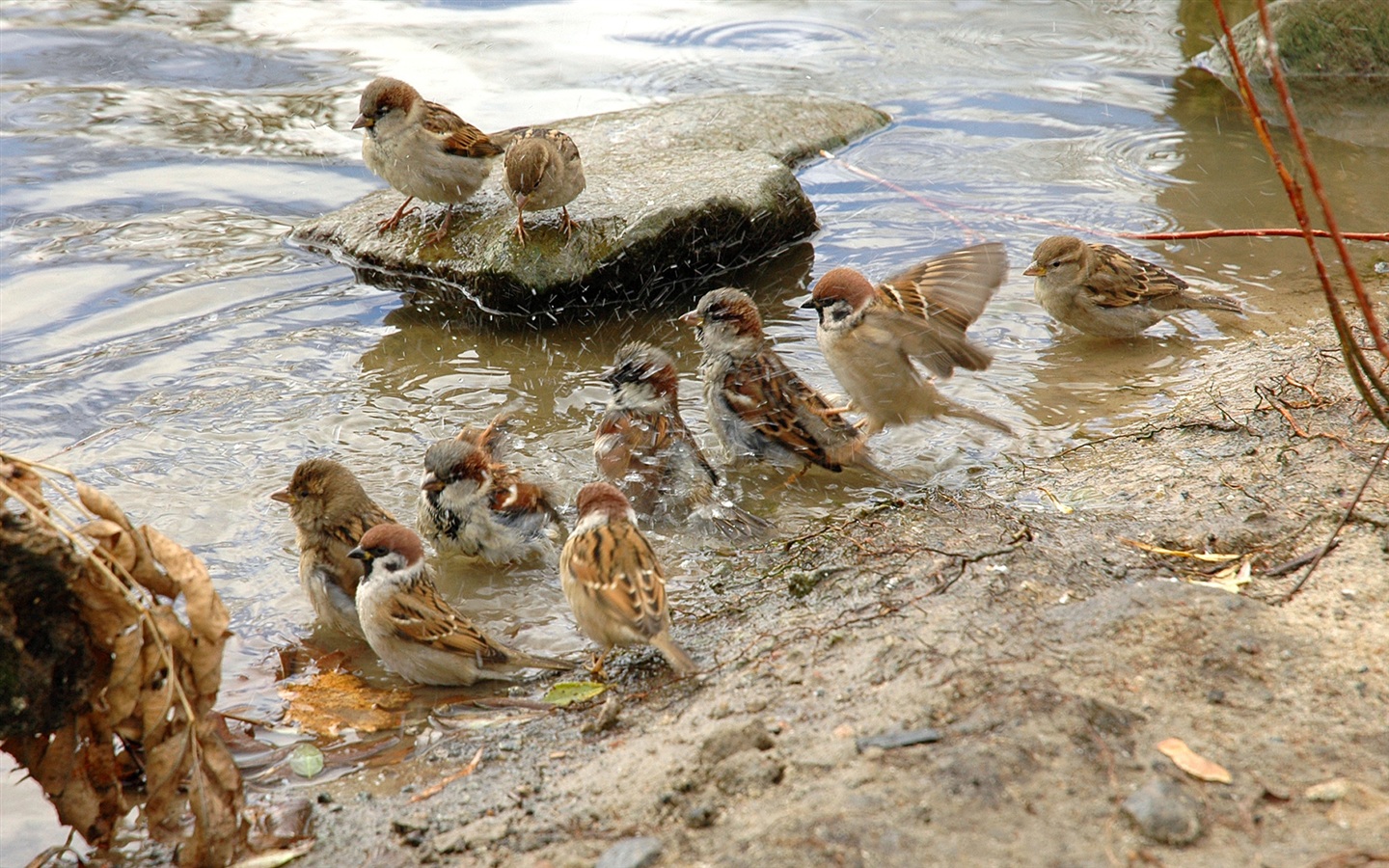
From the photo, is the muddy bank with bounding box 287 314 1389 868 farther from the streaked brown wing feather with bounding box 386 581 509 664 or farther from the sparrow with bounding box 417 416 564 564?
the sparrow with bounding box 417 416 564 564

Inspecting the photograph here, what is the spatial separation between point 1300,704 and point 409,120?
6419 mm

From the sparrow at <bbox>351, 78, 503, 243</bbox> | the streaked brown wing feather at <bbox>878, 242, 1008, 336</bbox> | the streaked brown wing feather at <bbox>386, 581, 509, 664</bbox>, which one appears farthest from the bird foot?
the streaked brown wing feather at <bbox>386, 581, 509, 664</bbox>

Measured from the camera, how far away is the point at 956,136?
10.8 metres

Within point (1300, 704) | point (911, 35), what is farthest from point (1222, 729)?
Result: point (911, 35)

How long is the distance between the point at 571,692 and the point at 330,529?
4.54 ft

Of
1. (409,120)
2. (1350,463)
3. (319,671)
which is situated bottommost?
(319,671)

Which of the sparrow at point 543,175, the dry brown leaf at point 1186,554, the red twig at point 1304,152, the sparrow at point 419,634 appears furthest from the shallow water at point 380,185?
the red twig at point 1304,152

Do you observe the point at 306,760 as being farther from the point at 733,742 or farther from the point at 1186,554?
the point at 1186,554

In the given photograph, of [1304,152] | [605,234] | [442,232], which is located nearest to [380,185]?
[442,232]

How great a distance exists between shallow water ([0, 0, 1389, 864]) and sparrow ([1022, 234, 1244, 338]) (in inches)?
7.2

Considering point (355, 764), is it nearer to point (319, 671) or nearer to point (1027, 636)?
point (319, 671)

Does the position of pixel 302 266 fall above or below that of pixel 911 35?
below

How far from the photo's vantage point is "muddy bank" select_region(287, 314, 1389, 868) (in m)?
2.66

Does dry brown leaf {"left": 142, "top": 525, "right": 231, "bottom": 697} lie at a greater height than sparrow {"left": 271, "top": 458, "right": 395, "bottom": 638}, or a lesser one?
greater
